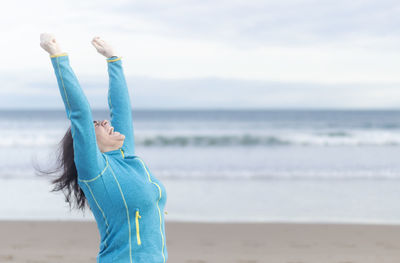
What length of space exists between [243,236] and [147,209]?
14.9 feet

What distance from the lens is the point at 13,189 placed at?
976 centimetres

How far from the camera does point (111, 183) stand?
1907 mm

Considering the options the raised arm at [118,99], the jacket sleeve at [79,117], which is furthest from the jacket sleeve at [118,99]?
the jacket sleeve at [79,117]

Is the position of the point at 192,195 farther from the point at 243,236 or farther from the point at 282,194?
the point at 243,236

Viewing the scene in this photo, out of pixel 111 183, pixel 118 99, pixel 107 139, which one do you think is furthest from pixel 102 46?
pixel 111 183

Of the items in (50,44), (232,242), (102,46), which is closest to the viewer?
(50,44)

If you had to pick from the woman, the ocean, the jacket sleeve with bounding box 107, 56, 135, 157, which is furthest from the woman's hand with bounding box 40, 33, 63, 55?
the ocean

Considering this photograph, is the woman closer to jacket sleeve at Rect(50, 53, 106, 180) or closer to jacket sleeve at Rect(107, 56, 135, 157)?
jacket sleeve at Rect(50, 53, 106, 180)

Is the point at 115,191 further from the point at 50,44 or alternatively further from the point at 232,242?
the point at 232,242

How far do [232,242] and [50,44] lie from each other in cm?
475

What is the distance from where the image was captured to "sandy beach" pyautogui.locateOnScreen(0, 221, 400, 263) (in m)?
5.49

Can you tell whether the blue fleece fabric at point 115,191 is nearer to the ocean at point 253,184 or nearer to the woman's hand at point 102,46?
the woman's hand at point 102,46

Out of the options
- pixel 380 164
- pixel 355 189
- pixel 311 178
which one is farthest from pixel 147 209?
pixel 380 164

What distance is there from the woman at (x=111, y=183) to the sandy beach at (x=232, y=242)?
3.52 m
